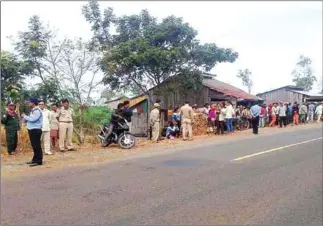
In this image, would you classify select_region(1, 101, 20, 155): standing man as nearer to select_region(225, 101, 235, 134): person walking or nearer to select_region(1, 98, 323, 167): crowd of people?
select_region(1, 98, 323, 167): crowd of people

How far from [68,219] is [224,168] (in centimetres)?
457

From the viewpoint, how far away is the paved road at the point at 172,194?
526 cm

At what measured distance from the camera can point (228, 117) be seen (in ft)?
61.0

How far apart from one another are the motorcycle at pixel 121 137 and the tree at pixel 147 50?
668cm

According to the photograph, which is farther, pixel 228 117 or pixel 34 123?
pixel 228 117

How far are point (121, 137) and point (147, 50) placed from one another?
24.1 ft

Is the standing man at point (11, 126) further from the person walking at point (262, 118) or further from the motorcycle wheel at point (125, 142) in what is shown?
the person walking at point (262, 118)

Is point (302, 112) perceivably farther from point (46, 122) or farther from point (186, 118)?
point (46, 122)

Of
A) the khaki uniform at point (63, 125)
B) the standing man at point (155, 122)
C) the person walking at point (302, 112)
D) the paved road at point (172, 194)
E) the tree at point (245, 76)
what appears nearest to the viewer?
the paved road at point (172, 194)

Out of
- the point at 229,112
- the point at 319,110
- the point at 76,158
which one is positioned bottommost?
the point at 76,158

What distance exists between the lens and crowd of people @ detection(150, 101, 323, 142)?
15.6 meters

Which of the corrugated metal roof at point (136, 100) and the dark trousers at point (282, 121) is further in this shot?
the corrugated metal roof at point (136, 100)

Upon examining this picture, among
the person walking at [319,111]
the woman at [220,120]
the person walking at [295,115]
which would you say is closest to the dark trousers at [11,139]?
the woman at [220,120]

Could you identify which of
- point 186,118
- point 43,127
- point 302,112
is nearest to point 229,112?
point 186,118
